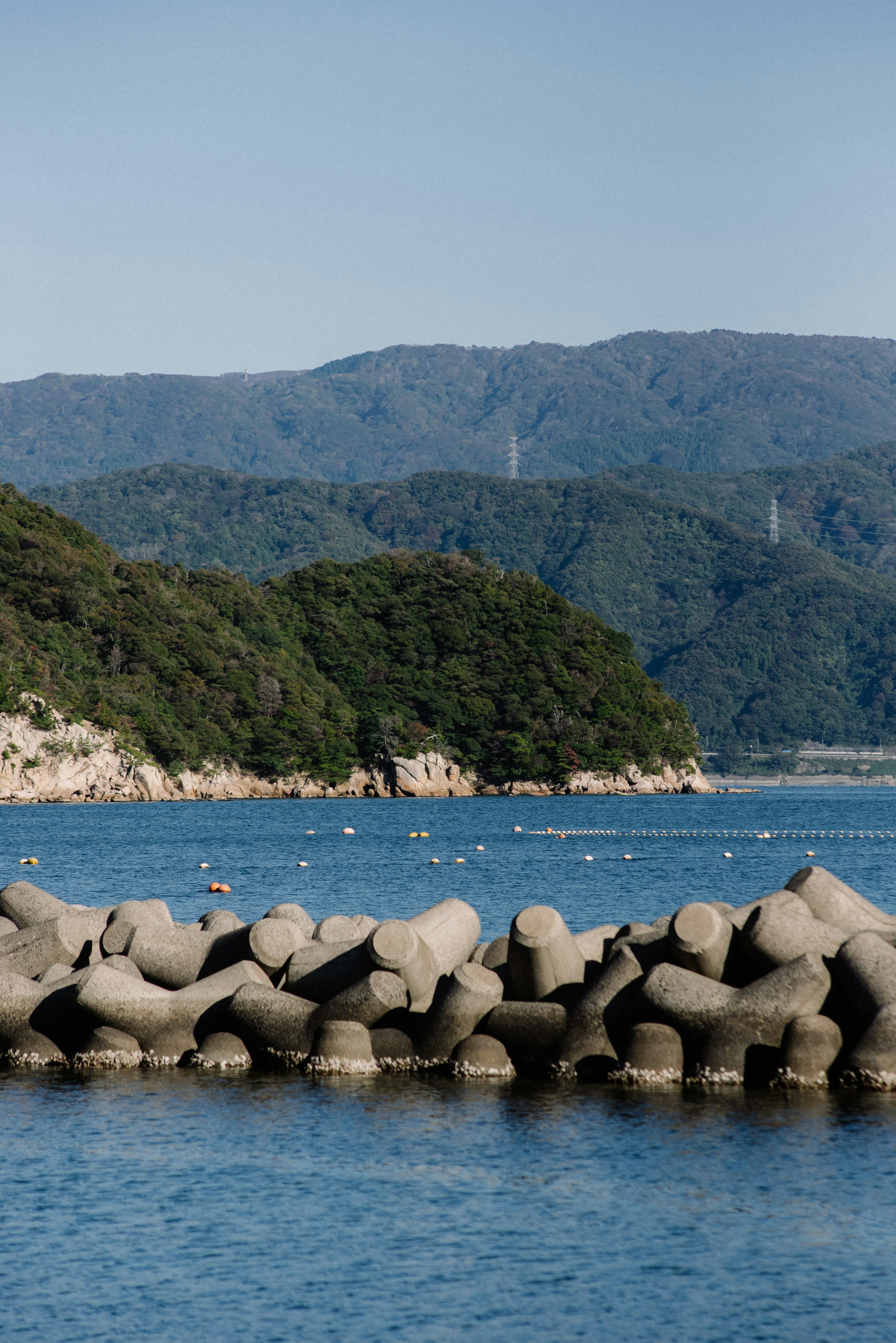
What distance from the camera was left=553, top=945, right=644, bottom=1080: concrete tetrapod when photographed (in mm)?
16391

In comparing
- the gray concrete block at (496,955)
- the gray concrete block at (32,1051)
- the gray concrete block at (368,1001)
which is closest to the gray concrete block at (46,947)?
the gray concrete block at (32,1051)

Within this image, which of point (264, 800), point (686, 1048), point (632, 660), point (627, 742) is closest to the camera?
point (686, 1048)

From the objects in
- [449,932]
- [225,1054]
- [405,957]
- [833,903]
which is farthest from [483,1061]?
[833,903]

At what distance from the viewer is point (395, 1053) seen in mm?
17109

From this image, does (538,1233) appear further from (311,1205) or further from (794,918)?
(794,918)

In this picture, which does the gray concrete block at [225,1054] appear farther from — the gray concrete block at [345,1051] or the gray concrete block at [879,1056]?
the gray concrete block at [879,1056]

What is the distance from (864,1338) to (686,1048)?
6.60 metres

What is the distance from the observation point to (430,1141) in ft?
46.4

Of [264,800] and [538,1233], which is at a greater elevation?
[538,1233]

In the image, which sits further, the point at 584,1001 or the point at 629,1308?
the point at 584,1001

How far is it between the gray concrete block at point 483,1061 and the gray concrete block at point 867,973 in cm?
390

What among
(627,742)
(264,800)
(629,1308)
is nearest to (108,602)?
(264,800)

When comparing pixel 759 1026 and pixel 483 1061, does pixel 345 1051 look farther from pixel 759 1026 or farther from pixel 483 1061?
pixel 759 1026

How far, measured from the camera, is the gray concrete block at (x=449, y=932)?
60.6 feet
